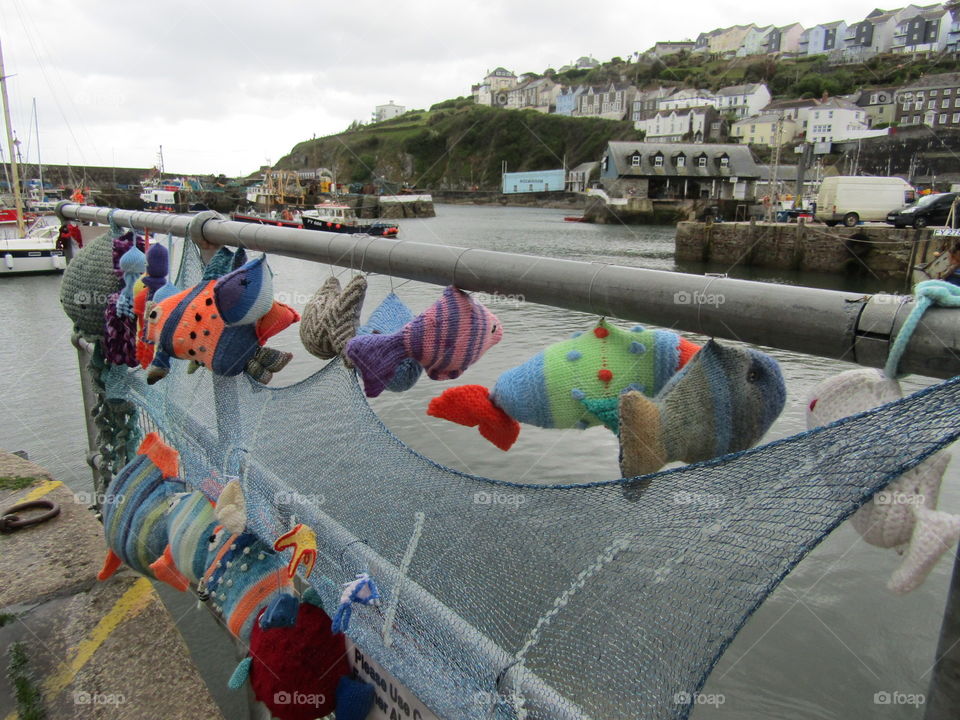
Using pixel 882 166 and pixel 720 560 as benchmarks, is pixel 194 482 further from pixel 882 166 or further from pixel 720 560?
pixel 882 166

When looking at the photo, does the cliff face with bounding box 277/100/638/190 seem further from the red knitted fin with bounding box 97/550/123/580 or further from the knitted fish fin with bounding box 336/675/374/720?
the knitted fish fin with bounding box 336/675/374/720

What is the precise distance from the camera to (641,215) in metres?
52.9

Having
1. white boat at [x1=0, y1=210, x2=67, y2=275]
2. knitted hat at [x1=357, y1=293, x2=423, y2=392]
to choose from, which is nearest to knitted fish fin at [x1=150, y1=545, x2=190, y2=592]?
knitted hat at [x1=357, y1=293, x2=423, y2=392]

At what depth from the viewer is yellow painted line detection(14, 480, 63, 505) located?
4075 millimetres

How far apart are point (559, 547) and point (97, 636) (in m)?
2.63

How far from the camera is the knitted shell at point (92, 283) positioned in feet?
9.60

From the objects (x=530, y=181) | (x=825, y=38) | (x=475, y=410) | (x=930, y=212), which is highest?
(x=825, y=38)

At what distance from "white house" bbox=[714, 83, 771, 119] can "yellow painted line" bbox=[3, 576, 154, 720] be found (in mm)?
91015

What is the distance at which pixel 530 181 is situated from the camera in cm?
8806

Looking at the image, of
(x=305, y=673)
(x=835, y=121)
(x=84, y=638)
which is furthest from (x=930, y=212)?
(x=835, y=121)

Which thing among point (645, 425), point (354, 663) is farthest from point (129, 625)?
point (645, 425)

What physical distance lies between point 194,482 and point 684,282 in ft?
6.87

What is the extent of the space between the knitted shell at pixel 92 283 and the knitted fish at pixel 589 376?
2.25 m

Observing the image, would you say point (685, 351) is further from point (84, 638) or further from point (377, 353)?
point (84, 638)
